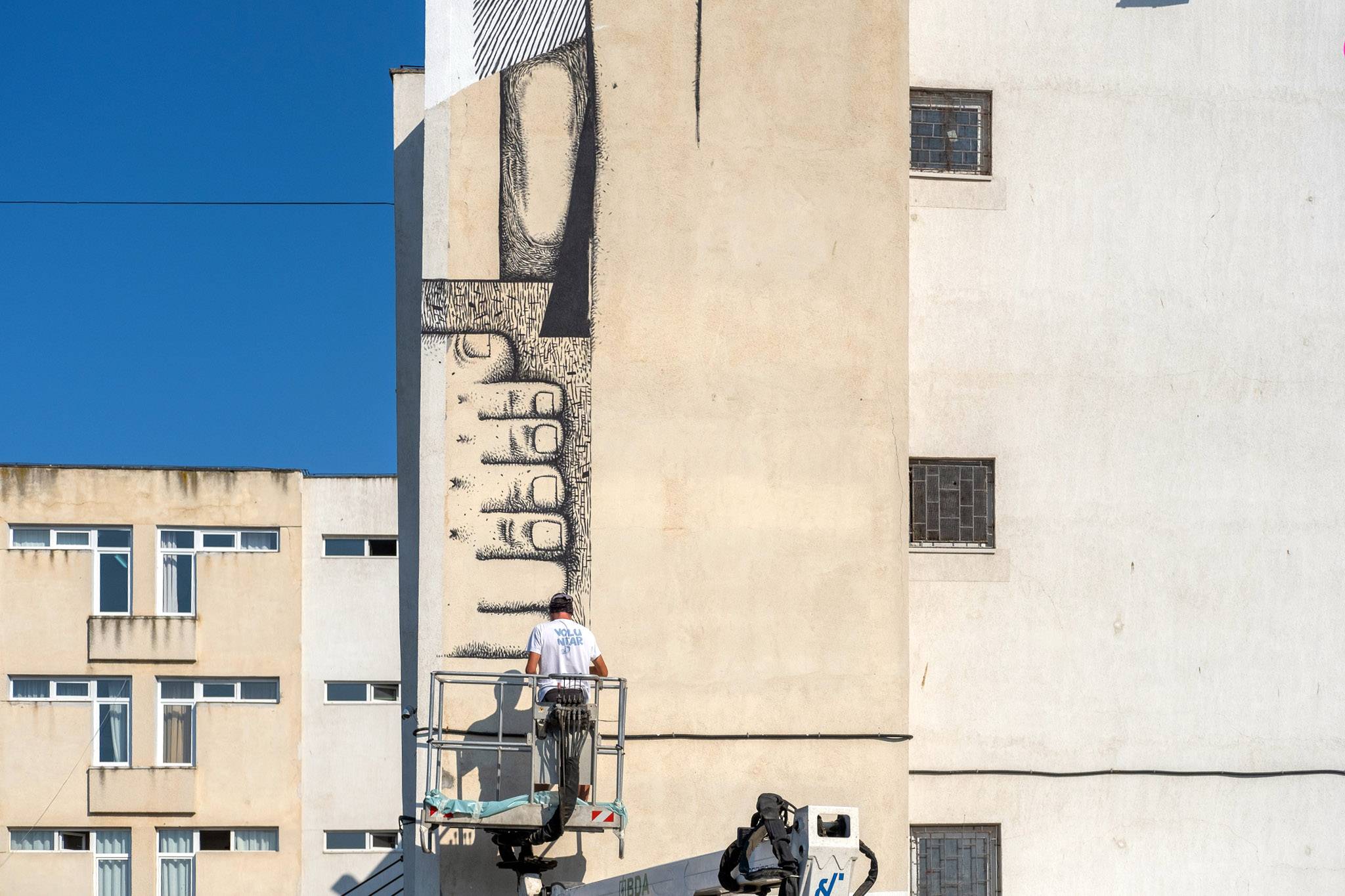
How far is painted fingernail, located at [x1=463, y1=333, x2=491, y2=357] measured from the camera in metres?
11.8

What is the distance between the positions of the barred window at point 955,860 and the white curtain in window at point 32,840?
29262 mm

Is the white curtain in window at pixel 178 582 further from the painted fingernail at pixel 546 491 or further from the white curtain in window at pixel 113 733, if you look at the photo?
the painted fingernail at pixel 546 491

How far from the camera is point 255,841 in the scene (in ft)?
118

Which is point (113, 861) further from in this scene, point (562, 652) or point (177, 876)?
point (562, 652)

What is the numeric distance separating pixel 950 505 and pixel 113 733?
28686 mm

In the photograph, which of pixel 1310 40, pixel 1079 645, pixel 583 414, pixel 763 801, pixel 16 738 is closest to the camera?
pixel 763 801

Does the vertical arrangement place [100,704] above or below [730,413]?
below

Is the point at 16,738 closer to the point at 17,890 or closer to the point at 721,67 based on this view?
the point at 17,890

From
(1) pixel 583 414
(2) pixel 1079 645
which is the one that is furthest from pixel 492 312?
(2) pixel 1079 645

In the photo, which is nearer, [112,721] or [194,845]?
[112,721]

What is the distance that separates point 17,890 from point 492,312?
30090 mm

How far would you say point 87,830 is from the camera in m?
35.6

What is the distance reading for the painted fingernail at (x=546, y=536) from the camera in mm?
11555

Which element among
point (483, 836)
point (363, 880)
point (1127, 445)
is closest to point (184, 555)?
point (363, 880)
